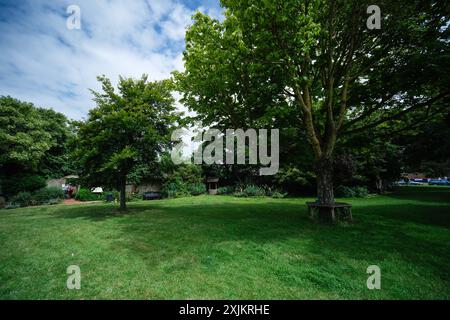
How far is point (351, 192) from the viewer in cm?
2248

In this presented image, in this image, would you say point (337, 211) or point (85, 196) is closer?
point (337, 211)

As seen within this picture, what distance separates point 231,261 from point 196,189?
25008mm

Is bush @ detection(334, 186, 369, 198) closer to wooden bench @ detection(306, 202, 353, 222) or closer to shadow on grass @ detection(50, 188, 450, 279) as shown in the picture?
shadow on grass @ detection(50, 188, 450, 279)

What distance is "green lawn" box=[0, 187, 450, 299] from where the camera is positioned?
385cm

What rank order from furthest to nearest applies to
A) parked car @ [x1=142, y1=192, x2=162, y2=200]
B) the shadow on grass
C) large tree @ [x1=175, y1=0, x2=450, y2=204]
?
parked car @ [x1=142, y1=192, x2=162, y2=200] → large tree @ [x1=175, y1=0, x2=450, y2=204] → the shadow on grass

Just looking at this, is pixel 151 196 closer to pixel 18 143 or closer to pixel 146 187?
pixel 146 187

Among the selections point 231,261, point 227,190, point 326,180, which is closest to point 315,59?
point 326,180

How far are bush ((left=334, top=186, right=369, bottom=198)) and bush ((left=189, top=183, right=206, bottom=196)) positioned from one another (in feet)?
57.9

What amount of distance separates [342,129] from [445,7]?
16.9 feet

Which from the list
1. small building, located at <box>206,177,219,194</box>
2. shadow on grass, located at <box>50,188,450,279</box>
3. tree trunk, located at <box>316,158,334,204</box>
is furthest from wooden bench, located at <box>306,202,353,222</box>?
small building, located at <box>206,177,219,194</box>

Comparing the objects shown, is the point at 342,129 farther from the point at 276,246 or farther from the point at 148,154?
the point at 148,154

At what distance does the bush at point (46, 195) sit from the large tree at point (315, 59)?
70.5ft

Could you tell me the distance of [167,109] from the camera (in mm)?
13797
